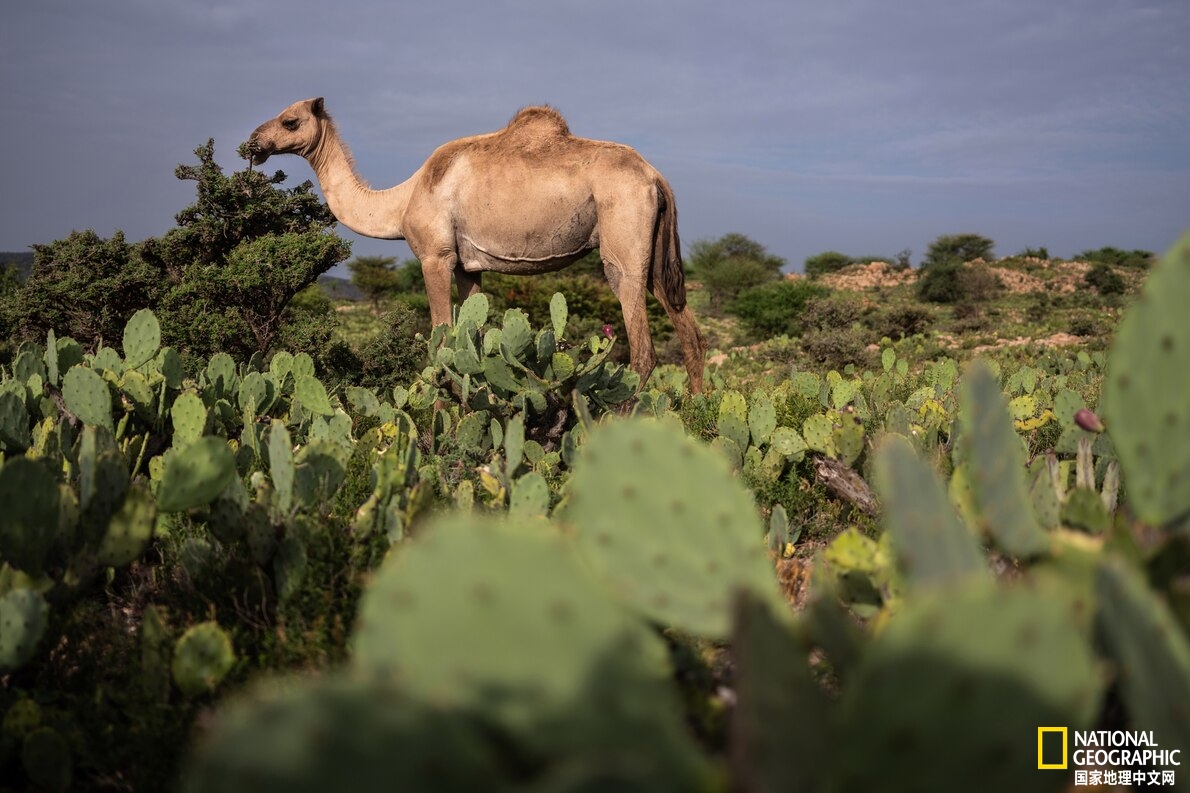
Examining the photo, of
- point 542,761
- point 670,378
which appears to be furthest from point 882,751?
point 670,378

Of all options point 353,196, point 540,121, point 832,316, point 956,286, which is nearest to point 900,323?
point 832,316

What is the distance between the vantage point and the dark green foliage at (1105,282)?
27.0 metres

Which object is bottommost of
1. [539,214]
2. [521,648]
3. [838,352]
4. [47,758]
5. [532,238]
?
[838,352]

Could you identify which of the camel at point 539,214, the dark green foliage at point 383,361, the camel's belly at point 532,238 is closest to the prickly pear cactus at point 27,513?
the camel at point 539,214

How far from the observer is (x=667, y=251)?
22.5ft

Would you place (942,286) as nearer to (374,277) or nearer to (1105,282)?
(1105,282)

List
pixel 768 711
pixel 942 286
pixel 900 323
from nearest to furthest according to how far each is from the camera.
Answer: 1. pixel 768 711
2. pixel 900 323
3. pixel 942 286

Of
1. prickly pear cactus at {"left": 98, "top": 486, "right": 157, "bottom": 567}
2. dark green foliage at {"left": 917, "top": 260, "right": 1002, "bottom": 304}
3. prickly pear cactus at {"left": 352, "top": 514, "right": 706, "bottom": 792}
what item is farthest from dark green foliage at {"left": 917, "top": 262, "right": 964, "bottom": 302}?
prickly pear cactus at {"left": 352, "top": 514, "right": 706, "bottom": 792}

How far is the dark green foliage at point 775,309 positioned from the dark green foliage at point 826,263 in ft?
71.7

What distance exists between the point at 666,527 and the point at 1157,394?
77cm

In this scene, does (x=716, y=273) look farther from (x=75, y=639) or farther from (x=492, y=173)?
(x=75, y=639)

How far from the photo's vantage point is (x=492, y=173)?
251 inches

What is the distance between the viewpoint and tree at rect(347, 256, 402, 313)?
111 ft

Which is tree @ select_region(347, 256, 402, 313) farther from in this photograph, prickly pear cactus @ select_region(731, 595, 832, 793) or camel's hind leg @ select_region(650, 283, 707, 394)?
prickly pear cactus @ select_region(731, 595, 832, 793)
